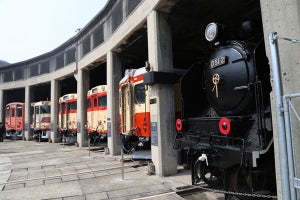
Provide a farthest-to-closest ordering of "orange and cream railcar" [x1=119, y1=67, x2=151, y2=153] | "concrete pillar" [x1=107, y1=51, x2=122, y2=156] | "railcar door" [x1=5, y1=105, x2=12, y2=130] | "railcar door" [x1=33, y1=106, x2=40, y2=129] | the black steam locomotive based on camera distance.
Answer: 1. "railcar door" [x1=5, y1=105, x2=12, y2=130]
2. "railcar door" [x1=33, y1=106, x2=40, y2=129]
3. "concrete pillar" [x1=107, y1=51, x2=122, y2=156]
4. "orange and cream railcar" [x1=119, y1=67, x2=151, y2=153]
5. the black steam locomotive

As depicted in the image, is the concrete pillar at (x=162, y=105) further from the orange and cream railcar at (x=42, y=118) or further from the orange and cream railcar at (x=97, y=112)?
the orange and cream railcar at (x=42, y=118)

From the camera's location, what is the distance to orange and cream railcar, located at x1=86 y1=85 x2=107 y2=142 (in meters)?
14.9

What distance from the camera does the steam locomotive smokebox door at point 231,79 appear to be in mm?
4469

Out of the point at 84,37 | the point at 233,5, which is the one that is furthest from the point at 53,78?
the point at 233,5

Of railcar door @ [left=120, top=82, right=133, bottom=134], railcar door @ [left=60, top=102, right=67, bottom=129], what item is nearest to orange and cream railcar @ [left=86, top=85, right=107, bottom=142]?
railcar door @ [left=120, top=82, right=133, bottom=134]

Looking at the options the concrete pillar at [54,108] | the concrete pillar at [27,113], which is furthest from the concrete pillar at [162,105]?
the concrete pillar at [27,113]

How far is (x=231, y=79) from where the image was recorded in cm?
481

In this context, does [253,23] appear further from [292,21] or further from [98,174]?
→ [98,174]

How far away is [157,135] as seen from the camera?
7.83 metres

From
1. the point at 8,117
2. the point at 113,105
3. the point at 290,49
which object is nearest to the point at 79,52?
the point at 113,105

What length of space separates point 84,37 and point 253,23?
13334 mm

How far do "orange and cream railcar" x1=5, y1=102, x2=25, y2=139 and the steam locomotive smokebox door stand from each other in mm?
25137

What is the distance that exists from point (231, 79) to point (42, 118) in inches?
852

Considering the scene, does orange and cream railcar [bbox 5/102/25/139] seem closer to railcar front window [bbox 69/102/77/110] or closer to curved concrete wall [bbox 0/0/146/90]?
curved concrete wall [bbox 0/0/146/90]
